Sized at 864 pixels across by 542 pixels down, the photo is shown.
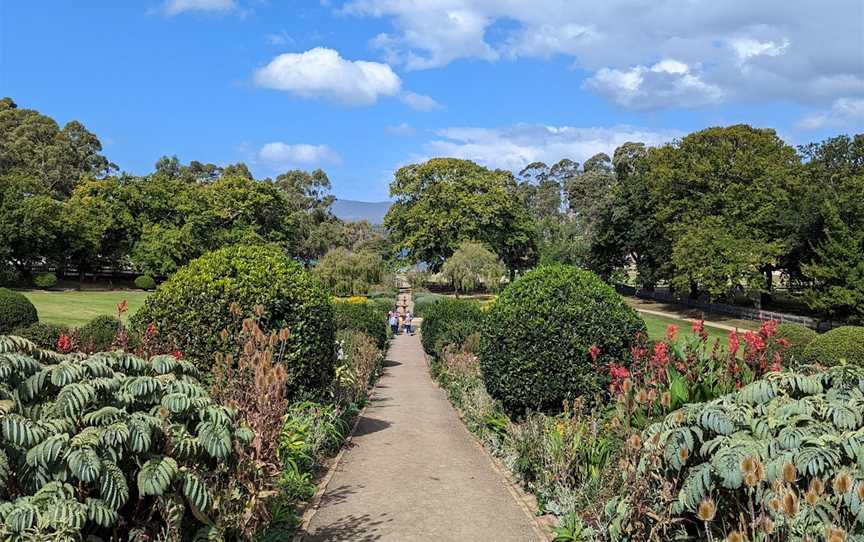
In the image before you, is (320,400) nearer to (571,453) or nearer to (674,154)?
(571,453)

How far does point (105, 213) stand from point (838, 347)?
46.6 meters

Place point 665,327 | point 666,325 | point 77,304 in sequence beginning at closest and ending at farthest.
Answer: point 77,304, point 666,325, point 665,327

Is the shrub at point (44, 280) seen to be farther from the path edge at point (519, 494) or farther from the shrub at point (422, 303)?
the path edge at point (519, 494)

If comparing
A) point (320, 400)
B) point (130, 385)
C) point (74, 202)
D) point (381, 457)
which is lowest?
point (381, 457)

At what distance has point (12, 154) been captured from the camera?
180 ft

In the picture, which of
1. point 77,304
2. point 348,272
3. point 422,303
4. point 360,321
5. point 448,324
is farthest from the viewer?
point 348,272

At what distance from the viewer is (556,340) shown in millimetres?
8320

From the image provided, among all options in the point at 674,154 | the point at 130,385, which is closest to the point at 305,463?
the point at 130,385

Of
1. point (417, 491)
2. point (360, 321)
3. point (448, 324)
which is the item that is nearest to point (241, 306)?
point (417, 491)

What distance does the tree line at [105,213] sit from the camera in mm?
41469

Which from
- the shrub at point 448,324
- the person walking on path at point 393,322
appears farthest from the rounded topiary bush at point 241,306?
the person walking on path at point 393,322

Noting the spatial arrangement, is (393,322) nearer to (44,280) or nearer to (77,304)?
(77,304)

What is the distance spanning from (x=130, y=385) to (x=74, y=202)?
4981 cm

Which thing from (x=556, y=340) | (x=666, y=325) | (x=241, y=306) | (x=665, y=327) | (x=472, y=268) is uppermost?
(x=472, y=268)
